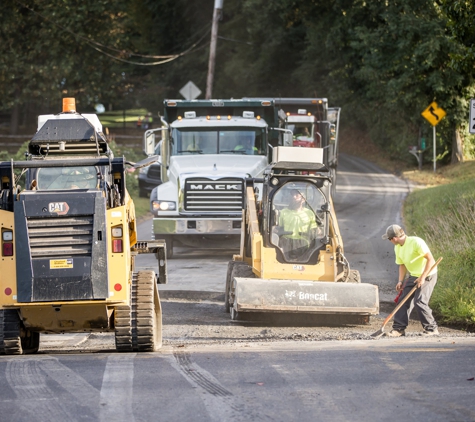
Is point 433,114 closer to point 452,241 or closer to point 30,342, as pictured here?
point 452,241

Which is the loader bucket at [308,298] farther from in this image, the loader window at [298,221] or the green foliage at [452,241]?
the green foliage at [452,241]

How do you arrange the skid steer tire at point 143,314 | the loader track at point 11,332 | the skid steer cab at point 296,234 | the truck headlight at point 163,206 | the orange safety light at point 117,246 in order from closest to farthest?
the orange safety light at point 117,246, the loader track at point 11,332, the skid steer tire at point 143,314, the skid steer cab at point 296,234, the truck headlight at point 163,206

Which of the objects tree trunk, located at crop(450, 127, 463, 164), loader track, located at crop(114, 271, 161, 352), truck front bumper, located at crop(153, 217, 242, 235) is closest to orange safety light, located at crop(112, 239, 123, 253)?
loader track, located at crop(114, 271, 161, 352)

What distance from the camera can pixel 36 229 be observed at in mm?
9305

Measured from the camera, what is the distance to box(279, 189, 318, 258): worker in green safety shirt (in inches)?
555

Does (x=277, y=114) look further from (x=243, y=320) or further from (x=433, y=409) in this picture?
(x=433, y=409)

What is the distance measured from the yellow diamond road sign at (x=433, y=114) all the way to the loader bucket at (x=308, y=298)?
81.3 ft

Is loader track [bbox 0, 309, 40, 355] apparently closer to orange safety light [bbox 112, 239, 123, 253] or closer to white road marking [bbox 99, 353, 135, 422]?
white road marking [bbox 99, 353, 135, 422]

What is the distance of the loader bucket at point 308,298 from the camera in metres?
12.8

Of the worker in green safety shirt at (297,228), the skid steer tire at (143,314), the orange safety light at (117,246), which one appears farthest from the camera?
the worker in green safety shirt at (297,228)

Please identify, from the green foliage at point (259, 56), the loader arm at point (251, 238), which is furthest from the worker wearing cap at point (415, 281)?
the green foliage at point (259, 56)

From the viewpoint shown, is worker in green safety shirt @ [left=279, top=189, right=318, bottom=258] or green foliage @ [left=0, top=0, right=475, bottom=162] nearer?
worker in green safety shirt @ [left=279, top=189, right=318, bottom=258]

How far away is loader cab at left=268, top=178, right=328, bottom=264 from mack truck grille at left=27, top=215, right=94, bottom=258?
17.1ft

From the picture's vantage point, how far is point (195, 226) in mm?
19609
